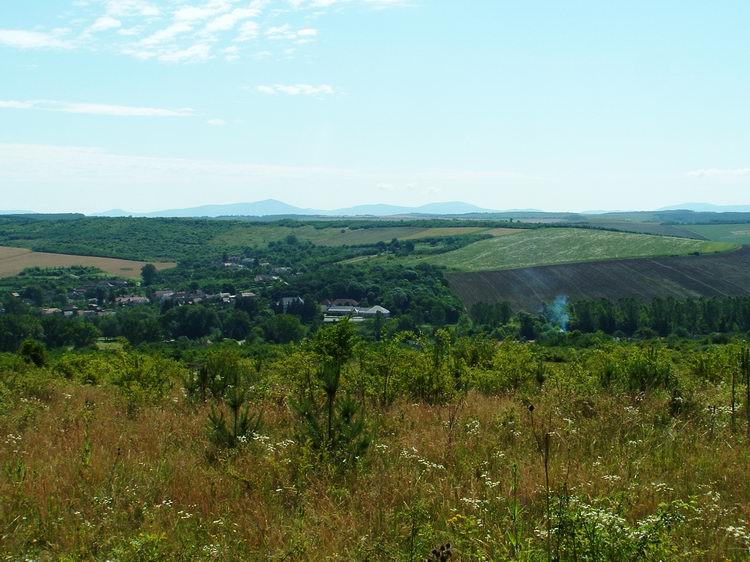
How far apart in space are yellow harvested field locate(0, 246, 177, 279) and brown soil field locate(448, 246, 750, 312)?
80067 millimetres

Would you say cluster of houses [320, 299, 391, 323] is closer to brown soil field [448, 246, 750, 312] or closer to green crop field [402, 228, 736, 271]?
brown soil field [448, 246, 750, 312]

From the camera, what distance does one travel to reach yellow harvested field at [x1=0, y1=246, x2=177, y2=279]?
466 feet

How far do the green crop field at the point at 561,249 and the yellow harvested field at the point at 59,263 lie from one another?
68.8 m

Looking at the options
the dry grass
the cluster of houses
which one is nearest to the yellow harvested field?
the cluster of houses

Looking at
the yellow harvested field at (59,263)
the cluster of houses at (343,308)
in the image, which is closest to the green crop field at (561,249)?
the cluster of houses at (343,308)

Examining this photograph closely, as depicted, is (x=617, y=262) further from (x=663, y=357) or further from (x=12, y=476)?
(x=12, y=476)

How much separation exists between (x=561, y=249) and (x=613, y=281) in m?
26.6

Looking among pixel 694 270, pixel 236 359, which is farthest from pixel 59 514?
pixel 694 270

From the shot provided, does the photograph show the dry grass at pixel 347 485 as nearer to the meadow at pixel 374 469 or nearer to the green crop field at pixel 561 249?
the meadow at pixel 374 469

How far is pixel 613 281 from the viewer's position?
9706 cm

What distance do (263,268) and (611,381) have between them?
146m

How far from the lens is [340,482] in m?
6.23

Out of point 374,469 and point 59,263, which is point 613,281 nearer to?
point 374,469


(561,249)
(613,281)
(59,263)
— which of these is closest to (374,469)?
(613,281)
